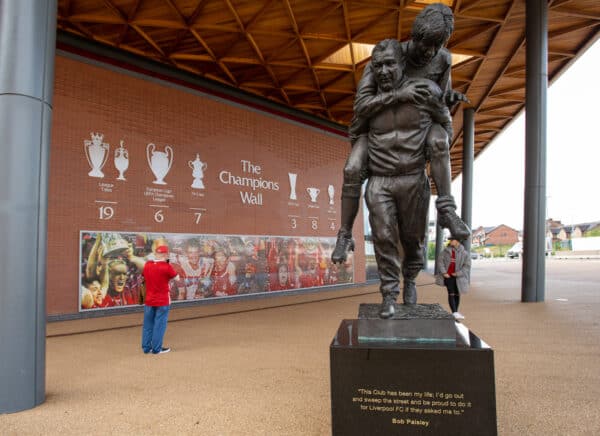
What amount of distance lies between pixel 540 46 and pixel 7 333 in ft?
41.5

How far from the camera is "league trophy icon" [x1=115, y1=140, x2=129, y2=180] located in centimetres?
1028

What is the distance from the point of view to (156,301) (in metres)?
6.05

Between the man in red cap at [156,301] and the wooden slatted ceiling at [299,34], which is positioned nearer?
the man in red cap at [156,301]

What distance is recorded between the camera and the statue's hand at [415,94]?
323cm

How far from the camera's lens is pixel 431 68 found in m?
3.43

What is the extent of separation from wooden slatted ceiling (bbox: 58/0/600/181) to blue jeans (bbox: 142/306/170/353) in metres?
7.40

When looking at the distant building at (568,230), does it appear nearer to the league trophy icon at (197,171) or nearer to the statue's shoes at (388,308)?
the league trophy icon at (197,171)

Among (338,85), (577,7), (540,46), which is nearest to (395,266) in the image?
(540,46)

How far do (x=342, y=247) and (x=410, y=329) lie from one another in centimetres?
91

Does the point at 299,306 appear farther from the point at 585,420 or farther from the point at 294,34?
the point at 585,420

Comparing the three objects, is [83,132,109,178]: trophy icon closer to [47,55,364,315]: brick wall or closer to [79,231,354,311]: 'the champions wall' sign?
[47,55,364,315]: brick wall

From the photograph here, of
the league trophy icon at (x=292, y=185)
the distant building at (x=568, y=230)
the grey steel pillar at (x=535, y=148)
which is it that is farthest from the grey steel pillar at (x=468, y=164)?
the distant building at (x=568, y=230)

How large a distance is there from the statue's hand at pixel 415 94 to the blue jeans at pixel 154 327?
14.8 feet

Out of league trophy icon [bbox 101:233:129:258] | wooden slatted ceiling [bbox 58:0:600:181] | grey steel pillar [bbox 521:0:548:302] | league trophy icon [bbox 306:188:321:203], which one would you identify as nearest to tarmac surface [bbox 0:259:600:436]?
league trophy icon [bbox 101:233:129:258]
